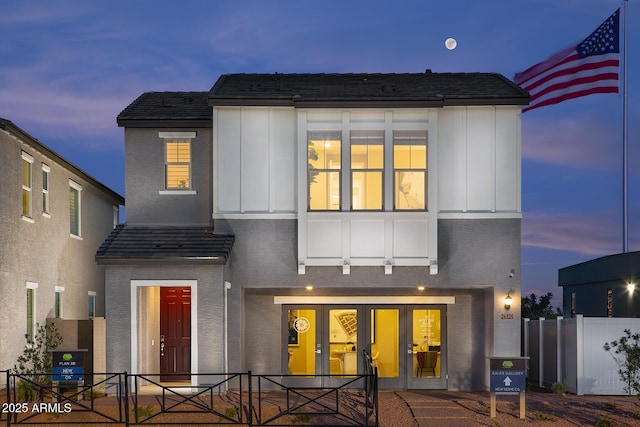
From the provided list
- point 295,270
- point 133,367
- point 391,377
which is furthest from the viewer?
point 391,377

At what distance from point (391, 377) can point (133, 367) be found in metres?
6.43

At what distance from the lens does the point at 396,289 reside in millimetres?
19297

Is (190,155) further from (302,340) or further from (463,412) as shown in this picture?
(463,412)

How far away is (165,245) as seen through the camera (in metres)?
17.9

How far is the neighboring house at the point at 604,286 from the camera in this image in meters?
28.1

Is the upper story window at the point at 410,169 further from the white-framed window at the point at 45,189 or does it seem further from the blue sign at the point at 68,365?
the white-framed window at the point at 45,189

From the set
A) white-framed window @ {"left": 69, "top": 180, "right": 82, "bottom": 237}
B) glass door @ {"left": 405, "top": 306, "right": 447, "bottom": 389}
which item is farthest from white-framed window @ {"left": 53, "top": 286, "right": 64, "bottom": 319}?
glass door @ {"left": 405, "top": 306, "right": 447, "bottom": 389}

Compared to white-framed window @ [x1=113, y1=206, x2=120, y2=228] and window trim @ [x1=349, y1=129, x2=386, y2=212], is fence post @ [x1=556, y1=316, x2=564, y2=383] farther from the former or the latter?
white-framed window @ [x1=113, y1=206, x2=120, y2=228]

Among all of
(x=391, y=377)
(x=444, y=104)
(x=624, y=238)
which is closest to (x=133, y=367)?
(x=391, y=377)

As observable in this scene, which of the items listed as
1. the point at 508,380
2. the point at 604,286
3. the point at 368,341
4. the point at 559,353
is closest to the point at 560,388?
the point at 559,353

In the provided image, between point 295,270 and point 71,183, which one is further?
point 71,183

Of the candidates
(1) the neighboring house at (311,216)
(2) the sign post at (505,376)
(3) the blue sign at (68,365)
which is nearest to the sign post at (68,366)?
(3) the blue sign at (68,365)

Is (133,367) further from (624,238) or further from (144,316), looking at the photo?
(624,238)

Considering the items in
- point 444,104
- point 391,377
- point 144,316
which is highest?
point 444,104
